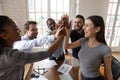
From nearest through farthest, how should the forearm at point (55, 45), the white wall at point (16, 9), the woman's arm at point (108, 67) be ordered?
the forearm at point (55, 45) < the woman's arm at point (108, 67) < the white wall at point (16, 9)

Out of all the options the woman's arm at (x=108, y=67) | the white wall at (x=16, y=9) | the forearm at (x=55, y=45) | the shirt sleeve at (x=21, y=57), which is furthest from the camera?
the white wall at (x=16, y=9)

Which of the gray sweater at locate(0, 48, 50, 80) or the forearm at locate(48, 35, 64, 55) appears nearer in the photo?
the gray sweater at locate(0, 48, 50, 80)

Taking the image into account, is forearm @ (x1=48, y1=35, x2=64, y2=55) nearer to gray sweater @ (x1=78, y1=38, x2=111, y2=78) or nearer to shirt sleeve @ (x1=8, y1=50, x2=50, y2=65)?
shirt sleeve @ (x1=8, y1=50, x2=50, y2=65)

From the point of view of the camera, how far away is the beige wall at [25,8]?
3.89m

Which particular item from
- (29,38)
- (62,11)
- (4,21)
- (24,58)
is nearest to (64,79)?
(29,38)

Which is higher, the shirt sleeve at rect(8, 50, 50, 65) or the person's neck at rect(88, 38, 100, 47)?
the shirt sleeve at rect(8, 50, 50, 65)

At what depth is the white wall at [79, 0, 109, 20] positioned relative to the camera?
3947mm

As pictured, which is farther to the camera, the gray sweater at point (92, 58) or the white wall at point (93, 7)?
the white wall at point (93, 7)

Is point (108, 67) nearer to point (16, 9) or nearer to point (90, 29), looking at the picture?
point (90, 29)

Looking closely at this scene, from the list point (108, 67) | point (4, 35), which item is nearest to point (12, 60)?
point (4, 35)

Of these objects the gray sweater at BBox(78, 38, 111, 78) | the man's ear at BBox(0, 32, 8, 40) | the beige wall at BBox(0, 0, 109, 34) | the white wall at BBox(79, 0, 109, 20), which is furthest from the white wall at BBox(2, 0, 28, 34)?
the man's ear at BBox(0, 32, 8, 40)

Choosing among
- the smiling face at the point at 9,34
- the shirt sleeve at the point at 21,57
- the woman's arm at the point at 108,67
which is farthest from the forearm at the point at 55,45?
the woman's arm at the point at 108,67

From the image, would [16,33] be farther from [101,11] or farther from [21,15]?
[101,11]

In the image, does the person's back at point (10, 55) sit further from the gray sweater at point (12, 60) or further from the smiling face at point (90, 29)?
the smiling face at point (90, 29)
